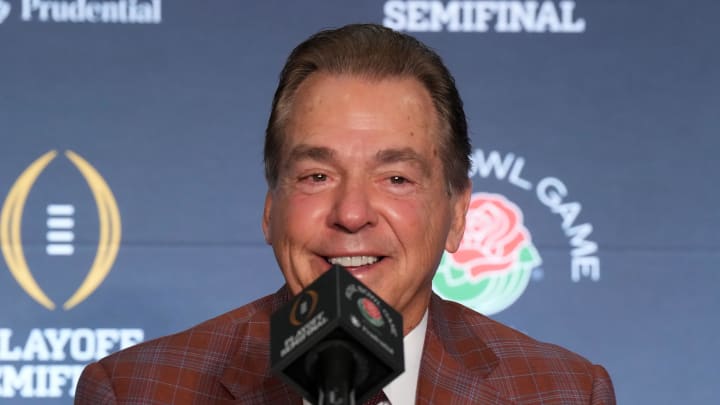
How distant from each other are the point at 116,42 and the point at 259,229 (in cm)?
58

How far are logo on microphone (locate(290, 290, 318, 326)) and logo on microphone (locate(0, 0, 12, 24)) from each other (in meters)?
1.92

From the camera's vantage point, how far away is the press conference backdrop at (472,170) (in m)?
2.74

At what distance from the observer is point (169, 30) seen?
9.31 feet

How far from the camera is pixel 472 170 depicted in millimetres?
2779

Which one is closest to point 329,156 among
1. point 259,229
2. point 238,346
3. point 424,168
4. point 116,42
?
point 424,168

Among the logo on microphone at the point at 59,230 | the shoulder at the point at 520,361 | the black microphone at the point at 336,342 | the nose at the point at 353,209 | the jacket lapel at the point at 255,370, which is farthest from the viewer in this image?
the logo on microphone at the point at 59,230

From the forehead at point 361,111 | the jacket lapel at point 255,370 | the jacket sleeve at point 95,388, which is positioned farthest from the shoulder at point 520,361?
the jacket sleeve at point 95,388

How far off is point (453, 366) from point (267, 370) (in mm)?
311

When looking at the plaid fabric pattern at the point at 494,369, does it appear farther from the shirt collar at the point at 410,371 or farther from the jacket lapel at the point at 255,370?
the jacket lapel at the point at 255,370

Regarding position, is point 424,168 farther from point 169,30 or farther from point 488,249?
point 169,30

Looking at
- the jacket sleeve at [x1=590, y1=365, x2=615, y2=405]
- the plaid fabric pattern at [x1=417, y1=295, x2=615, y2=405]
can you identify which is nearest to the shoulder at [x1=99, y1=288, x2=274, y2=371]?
the plaid fabric pattern at [x1=417, y1=295, x2=615, y2=405]

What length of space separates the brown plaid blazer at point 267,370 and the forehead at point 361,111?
1.17ft

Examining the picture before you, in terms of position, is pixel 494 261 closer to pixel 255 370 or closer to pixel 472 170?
pixel 472 170

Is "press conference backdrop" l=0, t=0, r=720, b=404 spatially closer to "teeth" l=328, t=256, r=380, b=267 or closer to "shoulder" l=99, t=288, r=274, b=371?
"shoulder" l=99, t=288, r=274, b=371
